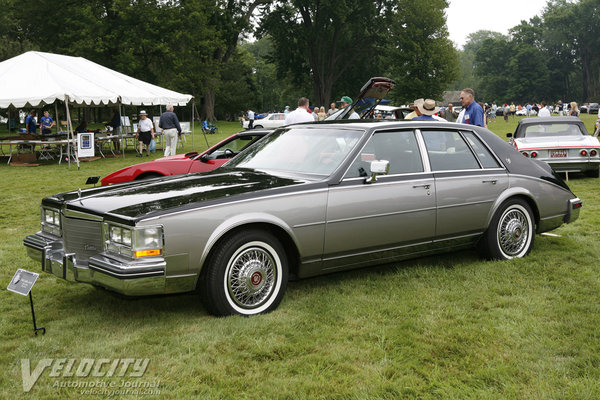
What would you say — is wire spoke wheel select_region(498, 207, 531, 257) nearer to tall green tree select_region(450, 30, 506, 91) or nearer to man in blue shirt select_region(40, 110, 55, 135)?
man in blue shirt select_region(40, 110, 55, 135)

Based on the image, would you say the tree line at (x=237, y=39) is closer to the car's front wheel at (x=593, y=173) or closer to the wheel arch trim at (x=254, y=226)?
the car's front wheel at (x=593, y=173)

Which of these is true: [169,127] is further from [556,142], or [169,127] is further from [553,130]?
[556,142]

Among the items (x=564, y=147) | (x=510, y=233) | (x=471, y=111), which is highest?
(x=471, y=111)

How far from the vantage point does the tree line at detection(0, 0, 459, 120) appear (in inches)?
1583

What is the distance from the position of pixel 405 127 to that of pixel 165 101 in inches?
714

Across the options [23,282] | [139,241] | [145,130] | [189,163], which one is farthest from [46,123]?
[139,241]

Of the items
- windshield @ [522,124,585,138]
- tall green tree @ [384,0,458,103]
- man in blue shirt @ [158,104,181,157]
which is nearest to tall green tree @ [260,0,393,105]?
tall green tree @ [384,0,458,103]

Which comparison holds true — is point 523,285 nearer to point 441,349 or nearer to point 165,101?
point 441,349

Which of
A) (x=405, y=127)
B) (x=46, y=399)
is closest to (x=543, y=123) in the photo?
(x=405, y=127)

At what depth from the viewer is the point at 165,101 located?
2234 cm

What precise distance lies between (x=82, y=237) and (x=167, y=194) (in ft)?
2.29

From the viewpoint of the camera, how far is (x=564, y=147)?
1208 cm

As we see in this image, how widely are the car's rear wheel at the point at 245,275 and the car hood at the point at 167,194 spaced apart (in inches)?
13.9

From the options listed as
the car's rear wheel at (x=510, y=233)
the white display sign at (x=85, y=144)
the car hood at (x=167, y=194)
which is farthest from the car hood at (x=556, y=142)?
the white display sign at (x=85, y=144)
